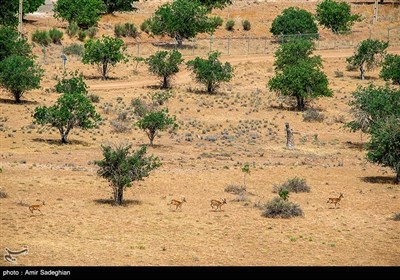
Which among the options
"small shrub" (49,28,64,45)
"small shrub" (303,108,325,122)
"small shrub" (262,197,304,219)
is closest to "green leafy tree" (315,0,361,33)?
"small shrub" (49,28,64,45)

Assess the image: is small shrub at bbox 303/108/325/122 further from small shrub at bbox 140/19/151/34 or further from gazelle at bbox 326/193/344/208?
small shrub at bbox 140/19/151/34

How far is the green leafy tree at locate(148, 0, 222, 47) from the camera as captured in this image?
8700cm

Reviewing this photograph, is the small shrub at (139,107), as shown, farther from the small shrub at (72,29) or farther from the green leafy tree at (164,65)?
the small shrub at (72,29)

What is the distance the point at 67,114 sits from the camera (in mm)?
51625

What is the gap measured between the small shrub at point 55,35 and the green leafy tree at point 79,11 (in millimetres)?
5627

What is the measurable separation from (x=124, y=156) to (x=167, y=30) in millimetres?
50006

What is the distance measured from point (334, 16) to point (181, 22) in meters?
19.6

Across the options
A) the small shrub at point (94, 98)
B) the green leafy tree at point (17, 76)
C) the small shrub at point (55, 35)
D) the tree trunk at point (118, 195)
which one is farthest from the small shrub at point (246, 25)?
the tree trunk at point (118, 195)

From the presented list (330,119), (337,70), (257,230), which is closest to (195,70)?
(330,119)

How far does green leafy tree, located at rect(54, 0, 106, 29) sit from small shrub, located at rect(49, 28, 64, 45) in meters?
5.63

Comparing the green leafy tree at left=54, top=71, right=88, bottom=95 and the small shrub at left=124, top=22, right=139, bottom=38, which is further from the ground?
the small shrub at left=124, top=22, right=139, bottom=38

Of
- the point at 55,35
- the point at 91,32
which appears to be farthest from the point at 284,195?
the point at 91,32

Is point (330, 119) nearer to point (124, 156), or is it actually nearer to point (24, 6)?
point (124, 156)

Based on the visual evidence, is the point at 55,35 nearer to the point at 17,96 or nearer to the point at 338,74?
the point at 17,96
